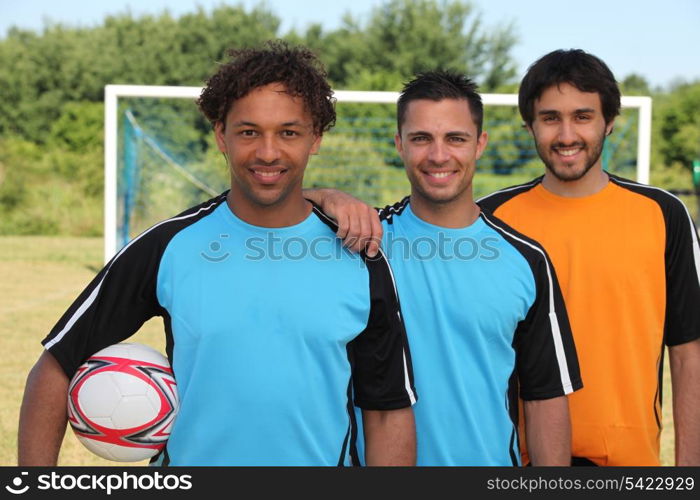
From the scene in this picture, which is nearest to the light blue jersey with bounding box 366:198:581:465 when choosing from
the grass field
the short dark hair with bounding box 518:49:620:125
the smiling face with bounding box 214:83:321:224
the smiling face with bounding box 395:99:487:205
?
the smiling face with bounding box 395:99:487:205

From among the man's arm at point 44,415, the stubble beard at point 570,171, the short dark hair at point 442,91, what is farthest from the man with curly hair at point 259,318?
the stubble beard at point 570,171

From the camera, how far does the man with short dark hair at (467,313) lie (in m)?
2.30

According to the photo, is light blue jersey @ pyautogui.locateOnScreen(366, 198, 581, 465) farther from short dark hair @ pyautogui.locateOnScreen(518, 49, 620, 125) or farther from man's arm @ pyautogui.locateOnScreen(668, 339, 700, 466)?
short dark hair @ pyautogui.locateOnScreen(518, 49, 620, 125)

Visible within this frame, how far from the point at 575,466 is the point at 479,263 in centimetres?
73

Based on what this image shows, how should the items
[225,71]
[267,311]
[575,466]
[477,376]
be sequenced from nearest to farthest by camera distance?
1. [267,311]
2. [225,71]
3. [477,376]
4. [575,466]

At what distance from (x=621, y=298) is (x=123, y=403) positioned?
153 cm

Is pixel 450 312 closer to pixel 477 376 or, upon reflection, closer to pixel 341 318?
pixel 477 376

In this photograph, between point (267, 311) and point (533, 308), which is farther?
point (533, 308)

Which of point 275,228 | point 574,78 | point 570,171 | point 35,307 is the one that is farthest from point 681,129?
point 275,228

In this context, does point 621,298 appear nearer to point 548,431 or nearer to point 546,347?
point 546,347

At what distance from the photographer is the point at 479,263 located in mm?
2375

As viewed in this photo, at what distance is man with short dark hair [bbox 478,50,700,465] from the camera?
248cm

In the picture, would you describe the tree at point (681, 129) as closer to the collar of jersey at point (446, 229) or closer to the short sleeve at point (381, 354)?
the collar of jersey at point (446, 229)
